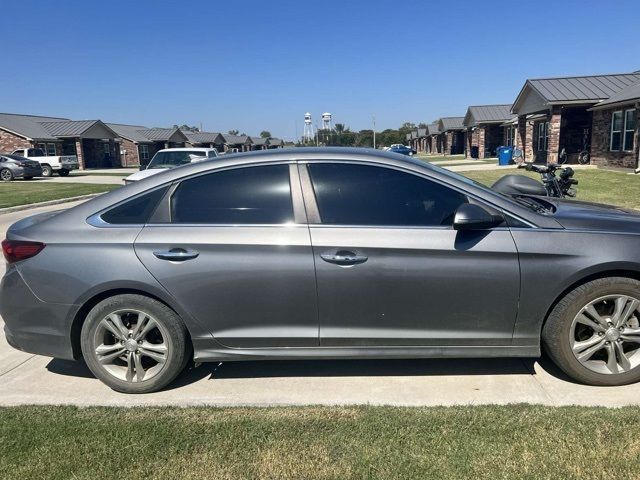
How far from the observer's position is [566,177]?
6.23 m

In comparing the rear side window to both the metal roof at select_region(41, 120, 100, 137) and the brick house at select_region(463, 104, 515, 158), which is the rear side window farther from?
the metal roof at select_region(41, 120, 100, 137)

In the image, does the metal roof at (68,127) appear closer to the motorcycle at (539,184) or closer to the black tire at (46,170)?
the black tire at (46,170)

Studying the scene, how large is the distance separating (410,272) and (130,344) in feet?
6.50

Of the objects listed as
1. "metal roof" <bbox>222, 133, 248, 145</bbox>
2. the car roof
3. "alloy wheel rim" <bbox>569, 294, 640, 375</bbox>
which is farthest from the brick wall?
"metal roof" <bbox>222, 133, 248, 145</bbox>

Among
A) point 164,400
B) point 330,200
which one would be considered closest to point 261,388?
point 164,400

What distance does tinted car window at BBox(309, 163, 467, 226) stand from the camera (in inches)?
134

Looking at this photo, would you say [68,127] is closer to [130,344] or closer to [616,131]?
[616,131]

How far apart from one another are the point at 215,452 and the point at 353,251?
56.7 inches

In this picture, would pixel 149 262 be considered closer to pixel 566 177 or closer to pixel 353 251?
pixel 353 251

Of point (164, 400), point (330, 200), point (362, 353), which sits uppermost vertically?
point (330, 200)

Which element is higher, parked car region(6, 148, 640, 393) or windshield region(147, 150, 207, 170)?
windshield region(147, 150, 207, 170)

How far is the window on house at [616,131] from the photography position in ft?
74.4

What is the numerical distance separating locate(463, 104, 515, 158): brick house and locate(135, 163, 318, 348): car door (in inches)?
1581

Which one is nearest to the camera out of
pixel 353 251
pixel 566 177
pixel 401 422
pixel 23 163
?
pixel 401 422
